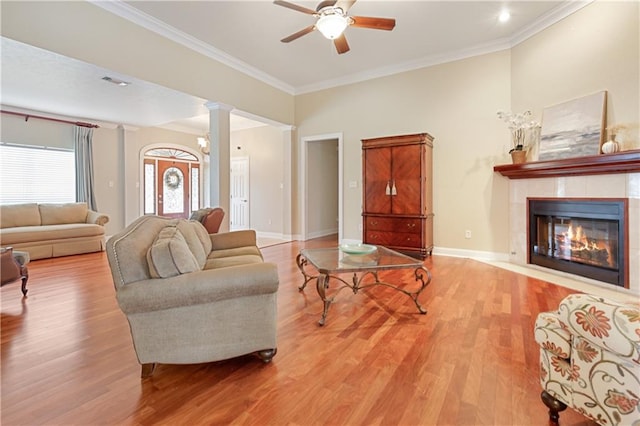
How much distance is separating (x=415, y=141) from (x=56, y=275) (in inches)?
209

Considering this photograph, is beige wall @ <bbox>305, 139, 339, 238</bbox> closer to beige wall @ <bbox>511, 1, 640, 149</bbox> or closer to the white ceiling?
the white ceiling

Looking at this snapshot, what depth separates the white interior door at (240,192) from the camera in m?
7.71

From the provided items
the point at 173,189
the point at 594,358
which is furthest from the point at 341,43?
the point at 173,189

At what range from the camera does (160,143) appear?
7.65 meters

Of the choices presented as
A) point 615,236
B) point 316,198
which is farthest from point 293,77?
point 615,236

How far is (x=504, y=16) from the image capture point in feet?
12.6

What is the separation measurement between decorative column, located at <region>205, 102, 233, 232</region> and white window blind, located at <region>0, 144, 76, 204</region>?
3.63 metres

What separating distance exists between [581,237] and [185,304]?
4.36 meters

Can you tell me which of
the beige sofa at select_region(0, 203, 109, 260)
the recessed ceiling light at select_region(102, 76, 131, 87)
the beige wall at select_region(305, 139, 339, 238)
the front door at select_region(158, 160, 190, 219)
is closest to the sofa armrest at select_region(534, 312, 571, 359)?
the recessed ceiling light at select_region(102, 76, 131, 87)

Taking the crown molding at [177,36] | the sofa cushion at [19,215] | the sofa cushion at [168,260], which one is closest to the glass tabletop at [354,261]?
the sofa cushion at [168,260]

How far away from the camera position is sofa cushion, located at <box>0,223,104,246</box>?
4.59 m

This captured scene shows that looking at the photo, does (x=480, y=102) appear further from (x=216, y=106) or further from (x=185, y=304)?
(x=185, y=304)

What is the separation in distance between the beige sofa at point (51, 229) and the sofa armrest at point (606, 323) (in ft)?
21.4

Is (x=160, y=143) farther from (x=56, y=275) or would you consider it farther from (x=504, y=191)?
(x=504, y=191)
